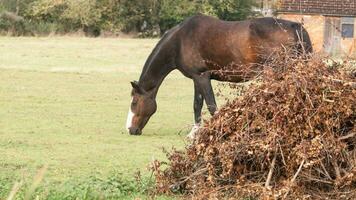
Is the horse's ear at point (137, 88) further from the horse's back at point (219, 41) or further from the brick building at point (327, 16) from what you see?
the brick building at point (327, 16)

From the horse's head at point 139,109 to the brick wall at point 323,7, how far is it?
3574 centimetres

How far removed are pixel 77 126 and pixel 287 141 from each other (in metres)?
8.02

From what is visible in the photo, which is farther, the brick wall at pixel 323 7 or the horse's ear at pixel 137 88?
the brick wall at pixel 323 7

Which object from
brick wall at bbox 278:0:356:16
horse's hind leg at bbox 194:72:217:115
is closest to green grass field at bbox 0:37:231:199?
horse's hind leg at bbox 194:72:217:115

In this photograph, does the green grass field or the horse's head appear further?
the horse's head

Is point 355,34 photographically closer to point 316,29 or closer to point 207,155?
Answer: point 316,29

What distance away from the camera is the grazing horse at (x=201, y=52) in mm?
14617

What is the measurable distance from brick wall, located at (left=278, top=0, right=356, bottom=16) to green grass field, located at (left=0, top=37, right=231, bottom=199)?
19.7 meters

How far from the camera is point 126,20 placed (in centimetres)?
6394

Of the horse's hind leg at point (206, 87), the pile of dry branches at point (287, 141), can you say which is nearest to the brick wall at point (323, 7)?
the horse's hind leg at point (206, 87)

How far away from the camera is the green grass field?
1020 centimetres

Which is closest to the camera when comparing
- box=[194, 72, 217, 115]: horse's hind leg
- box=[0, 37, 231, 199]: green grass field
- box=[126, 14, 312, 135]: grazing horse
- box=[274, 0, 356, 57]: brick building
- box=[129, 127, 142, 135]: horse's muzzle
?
box=[0, 37, 231, 199]: green grass field

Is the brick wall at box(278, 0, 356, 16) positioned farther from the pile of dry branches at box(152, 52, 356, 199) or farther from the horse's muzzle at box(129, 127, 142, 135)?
the pile of dry branches at box(152, 52, 356, 199)

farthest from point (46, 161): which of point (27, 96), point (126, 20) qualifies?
→ point (126, 20)
